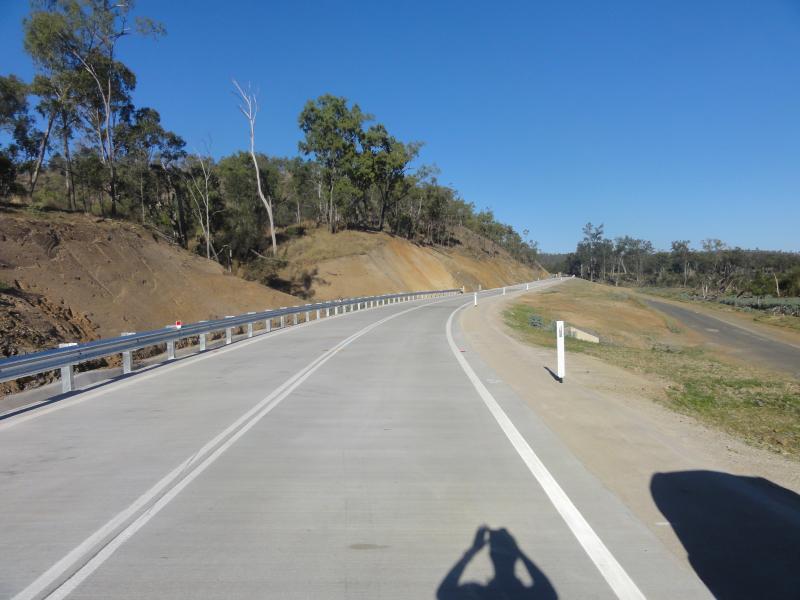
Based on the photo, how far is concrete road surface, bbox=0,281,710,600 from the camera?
434 centimetres

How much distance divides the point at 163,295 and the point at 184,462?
27781mm

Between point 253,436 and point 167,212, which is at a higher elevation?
point 167,212

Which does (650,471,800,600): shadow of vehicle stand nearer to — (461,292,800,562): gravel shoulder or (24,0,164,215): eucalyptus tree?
(461,292,800,562): gravel shoulder

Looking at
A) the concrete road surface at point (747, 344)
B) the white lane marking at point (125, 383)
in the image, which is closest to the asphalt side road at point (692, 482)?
the white lane marking at point (125, 383)

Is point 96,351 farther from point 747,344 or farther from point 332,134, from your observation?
point 332,134

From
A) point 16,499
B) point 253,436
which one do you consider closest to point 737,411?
point 253,436

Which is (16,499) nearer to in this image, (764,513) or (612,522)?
(612,522)

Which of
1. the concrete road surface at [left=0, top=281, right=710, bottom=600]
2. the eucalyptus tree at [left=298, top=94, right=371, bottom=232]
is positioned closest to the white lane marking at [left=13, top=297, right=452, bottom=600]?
the concrete road surface at [left=0, top=281, right=710, bottom=600]

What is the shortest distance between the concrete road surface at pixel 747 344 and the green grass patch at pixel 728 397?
8074 millimetres

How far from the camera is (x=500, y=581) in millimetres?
4352

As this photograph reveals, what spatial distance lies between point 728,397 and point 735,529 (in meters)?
10.5

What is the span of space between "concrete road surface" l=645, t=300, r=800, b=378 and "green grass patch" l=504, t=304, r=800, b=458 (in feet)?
26.5

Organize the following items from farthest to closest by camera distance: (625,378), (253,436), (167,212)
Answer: (167,212) → (625,378) → (253,436)

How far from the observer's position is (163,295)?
108ft
